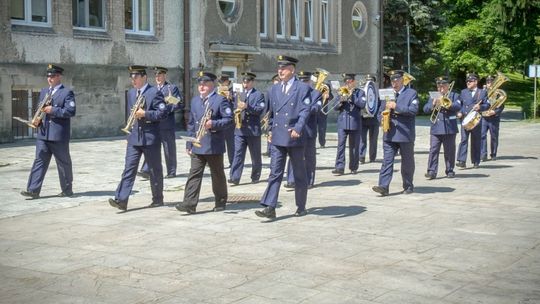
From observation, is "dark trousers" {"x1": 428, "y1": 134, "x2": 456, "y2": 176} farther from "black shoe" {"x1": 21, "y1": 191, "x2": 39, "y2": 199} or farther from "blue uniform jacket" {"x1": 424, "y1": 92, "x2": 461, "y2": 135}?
"black shoe" {"x1": 21, "y1": 191, "x2": 39, "y2": 199}

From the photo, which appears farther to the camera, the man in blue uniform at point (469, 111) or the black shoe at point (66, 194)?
the man in blue uniform at point (469, 111)

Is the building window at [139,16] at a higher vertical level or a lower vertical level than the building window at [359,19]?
lower

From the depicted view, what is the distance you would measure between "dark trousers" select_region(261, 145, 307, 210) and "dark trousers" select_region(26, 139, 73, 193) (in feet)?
11.9

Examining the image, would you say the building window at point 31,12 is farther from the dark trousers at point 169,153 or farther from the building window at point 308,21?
the building window at point 308,21

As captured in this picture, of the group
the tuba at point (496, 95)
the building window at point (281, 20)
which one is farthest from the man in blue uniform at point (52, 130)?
the building window at point (281, 20)

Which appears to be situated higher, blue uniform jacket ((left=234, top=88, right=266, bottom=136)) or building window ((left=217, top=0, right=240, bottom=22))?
building window ((left=217, top=0, right=240, bottom=22))

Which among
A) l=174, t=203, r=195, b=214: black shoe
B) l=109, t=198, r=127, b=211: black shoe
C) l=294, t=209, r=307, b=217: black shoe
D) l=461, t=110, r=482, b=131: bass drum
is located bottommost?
l=294, t=209, r=307, b=217: black shoe

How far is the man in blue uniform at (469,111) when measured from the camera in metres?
17.0

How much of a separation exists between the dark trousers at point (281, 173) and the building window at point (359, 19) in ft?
85.2

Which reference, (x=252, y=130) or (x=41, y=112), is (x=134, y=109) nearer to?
(x=41, y=112)

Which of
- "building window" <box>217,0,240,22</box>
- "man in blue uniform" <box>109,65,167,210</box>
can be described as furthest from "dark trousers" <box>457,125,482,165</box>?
"building window" <box>217,0,240,22</box>

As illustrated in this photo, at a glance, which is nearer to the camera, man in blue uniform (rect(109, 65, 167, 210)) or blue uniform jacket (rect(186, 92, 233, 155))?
blue uniform jacket (rect(186, 92, 233, 155))

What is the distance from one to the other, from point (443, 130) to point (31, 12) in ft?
41.3

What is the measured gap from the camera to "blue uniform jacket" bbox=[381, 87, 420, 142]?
41.5ft
